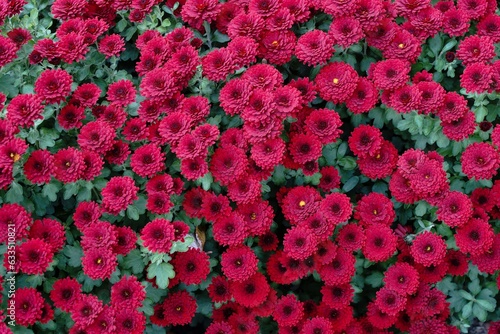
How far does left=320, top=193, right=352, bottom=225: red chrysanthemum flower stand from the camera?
7.57ft

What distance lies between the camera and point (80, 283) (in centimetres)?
231

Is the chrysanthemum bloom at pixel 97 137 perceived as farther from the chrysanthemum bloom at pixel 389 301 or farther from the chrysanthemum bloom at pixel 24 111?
the chrysanthemum bloom at pixel 389 301

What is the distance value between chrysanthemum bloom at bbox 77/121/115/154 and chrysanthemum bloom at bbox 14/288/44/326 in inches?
23.6

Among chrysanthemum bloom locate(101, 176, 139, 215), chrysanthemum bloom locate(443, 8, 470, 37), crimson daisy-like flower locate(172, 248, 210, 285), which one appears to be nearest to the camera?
chrysanthemum bloom locate(101, 176, 139, 215)

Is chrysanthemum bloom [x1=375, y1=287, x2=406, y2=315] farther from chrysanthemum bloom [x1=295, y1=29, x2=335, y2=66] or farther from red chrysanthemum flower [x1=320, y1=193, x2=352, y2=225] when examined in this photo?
chrysanthemum bloom [x1=295, y1=29, x2=335, y2=66]

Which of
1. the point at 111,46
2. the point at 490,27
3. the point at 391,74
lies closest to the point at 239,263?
the point at 391,74

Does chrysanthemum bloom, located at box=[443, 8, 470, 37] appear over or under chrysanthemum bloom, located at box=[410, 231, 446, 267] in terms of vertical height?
over

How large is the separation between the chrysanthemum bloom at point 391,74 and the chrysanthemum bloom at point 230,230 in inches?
33.4

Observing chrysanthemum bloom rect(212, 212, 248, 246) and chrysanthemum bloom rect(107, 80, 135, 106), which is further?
chrysanthemum bloom rect(107, 80, 135, 106)

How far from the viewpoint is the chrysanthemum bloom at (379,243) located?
231cm

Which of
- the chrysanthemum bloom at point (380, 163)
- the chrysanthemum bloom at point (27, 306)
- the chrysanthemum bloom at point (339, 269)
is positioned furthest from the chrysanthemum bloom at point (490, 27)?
the chrysanthemum bloom at point (27, 306)

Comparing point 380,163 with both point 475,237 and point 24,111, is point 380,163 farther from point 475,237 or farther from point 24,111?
point 24,111

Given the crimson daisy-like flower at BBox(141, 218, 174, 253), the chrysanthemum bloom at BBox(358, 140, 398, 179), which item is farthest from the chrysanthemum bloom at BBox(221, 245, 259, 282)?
the chrysanthemum bloom at BBox(358, 140, 398, 179)

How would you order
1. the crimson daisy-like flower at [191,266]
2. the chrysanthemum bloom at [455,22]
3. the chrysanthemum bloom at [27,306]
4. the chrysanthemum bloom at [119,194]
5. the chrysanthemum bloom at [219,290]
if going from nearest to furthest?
the chrysanthemum bloom at [27,306], the chrysanthemum bloom at [119,194], the crimson daisy-like flower at [191,266], the chrysanthemum bloom at [219,290], the chrysanthemum bloom at [455,22]
